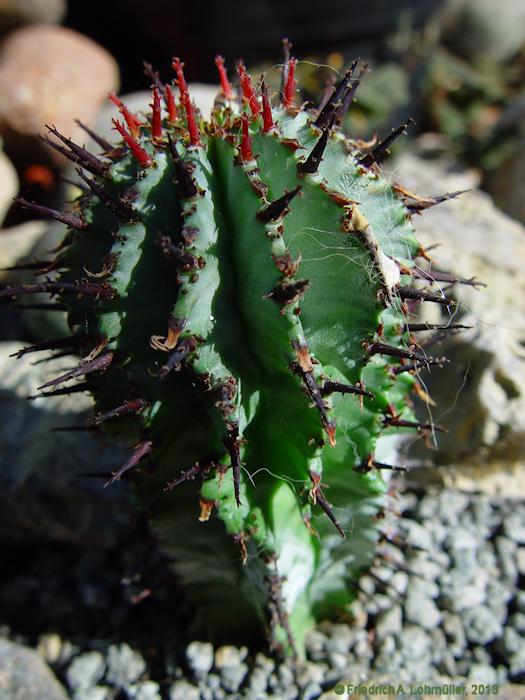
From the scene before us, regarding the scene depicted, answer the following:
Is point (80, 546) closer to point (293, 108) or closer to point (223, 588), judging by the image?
point (223, 588)

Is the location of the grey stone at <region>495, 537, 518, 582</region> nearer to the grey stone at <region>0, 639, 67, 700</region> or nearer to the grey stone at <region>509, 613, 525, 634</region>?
the grey stone at <region>509, 613, 525, 634</region>

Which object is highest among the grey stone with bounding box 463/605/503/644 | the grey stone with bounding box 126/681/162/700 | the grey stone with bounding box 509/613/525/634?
the grey stone with bounding box 509/613/525/634

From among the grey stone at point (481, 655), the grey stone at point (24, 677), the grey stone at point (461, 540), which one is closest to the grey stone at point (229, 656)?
the grey stone at point (24, 677)

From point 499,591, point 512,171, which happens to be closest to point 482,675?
point 499,591

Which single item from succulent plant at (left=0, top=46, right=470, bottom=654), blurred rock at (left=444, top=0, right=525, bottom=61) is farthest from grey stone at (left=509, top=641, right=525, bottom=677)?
blurred rock at (left=444, top=0, right=525, bottom=61)

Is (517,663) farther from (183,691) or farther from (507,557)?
(183,691)

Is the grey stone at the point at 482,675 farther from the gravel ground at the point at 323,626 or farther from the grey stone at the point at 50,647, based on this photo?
the grey stone at the point at 50,647

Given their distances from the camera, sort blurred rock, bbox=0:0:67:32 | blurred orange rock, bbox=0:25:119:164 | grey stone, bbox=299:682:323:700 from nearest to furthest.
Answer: grey stone, bbox=299:682:323:700 → blurred orange rock, bbox=0:25:119:164 → blurred rock, bbox=0:0:67:32
